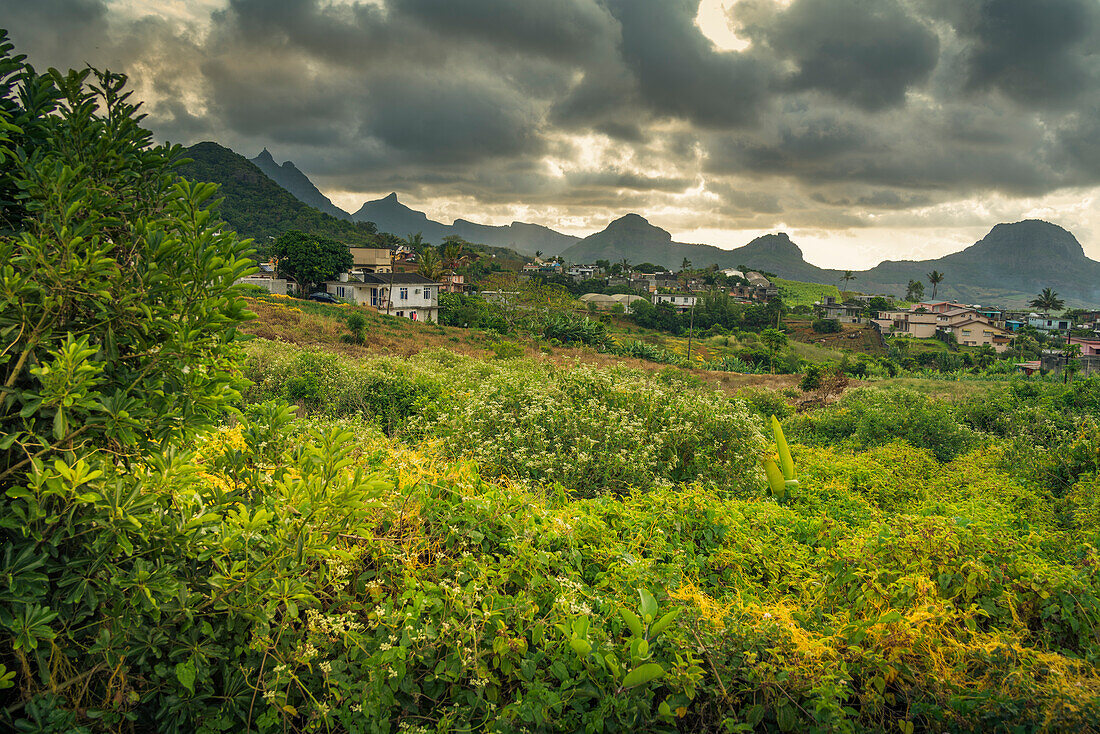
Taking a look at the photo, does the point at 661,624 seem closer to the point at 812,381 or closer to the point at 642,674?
the point at 642,674

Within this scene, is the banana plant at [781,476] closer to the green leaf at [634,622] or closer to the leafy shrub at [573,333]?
the green leaf at [634,622]

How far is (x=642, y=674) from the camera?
2256 millimetres

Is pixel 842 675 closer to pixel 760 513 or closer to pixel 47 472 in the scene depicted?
pixel 760 513

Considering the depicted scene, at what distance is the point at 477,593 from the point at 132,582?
1.46 meters

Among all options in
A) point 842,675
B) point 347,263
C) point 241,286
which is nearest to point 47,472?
point 241,286

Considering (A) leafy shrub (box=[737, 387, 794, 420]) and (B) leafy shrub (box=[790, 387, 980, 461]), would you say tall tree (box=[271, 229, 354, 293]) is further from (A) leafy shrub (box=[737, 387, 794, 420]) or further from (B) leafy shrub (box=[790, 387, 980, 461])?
(B) leafy shrub (box=[790, 387, 980, 461])

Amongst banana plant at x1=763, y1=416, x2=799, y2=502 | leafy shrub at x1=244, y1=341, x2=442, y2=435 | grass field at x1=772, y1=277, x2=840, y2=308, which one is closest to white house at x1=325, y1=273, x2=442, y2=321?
leafy shrub at x1=244, y1=341, x2=442, y2=435

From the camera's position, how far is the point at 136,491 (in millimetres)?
2109

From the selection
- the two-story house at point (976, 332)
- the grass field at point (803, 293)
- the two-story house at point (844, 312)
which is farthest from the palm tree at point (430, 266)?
the two-story house at point (976, 332)

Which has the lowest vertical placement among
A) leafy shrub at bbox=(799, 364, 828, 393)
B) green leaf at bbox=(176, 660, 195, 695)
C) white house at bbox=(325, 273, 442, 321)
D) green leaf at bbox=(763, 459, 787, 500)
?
leafy shrub at bbox=(799, 364, 828, 393)

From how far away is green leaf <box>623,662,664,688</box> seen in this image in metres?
2.23

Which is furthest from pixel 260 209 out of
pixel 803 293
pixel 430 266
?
pixel 803 293

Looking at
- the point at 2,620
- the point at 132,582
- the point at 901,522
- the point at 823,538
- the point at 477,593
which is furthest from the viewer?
the point at 823,538

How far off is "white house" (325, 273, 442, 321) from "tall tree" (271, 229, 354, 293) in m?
1.44
